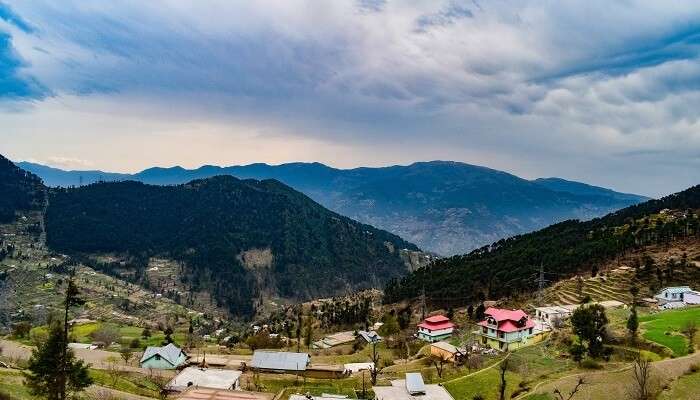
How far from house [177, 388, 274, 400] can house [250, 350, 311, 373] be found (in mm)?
25016

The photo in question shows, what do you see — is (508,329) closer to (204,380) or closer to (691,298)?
(691,298)

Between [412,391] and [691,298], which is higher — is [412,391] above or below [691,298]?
below

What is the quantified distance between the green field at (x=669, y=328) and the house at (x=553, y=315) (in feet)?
38.0

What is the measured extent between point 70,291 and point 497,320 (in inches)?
2111

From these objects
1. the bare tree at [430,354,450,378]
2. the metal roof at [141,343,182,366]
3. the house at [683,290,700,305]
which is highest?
the house at [683,290,700,305]

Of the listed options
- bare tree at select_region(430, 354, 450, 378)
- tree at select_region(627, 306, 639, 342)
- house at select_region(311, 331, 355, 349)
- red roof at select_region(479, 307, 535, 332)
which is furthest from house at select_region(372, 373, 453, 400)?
house at select_region(311, 331, 355, 349)

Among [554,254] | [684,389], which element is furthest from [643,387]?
[554,254]

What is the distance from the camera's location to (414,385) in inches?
1951

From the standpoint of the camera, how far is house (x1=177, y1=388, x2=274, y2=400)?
3981cm

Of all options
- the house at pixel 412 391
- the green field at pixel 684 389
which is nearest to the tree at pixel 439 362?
the house at pixel 412 391

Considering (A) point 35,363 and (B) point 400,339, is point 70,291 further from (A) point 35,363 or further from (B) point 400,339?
(B) point 400,339

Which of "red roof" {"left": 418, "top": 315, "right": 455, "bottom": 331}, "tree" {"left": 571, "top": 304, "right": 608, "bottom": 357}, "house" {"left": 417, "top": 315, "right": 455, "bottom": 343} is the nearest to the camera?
"tree" {"left": 571, "top": 304, "right": 608, "bottom": 357}

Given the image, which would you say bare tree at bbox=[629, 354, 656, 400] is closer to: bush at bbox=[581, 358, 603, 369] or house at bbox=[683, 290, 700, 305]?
bush at bbox=[581, 358, 603, 369]

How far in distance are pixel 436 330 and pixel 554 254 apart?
51671 millimetres
